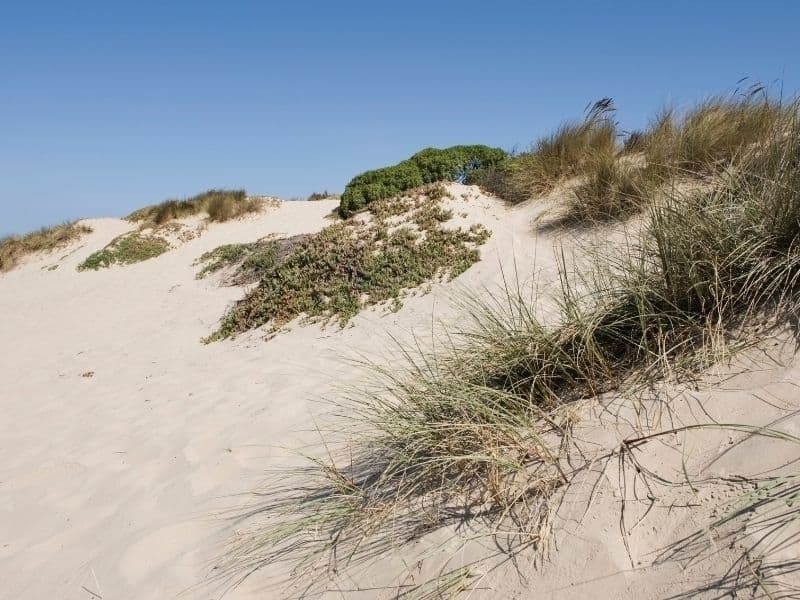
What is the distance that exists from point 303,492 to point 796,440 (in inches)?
96.7

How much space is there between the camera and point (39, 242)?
19.4 metres

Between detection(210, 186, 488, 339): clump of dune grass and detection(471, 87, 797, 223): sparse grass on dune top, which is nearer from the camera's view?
detection(471, 87, 797, 223): sparse grass on dune top

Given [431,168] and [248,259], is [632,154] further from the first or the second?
[248,259]

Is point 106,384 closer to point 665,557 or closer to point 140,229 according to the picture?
point 665,557

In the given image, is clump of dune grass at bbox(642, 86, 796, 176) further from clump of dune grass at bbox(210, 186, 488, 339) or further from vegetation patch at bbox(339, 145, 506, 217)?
vegetation patch at bbox(339, 145, 506, 217)

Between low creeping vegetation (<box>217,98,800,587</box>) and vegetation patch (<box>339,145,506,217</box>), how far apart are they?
8.26m

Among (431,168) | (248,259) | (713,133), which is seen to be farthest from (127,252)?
(713,133)

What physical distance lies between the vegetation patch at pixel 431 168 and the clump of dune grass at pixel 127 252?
278 inches

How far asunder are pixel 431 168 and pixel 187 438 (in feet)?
27.3

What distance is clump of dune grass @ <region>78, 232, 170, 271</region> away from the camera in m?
15.6

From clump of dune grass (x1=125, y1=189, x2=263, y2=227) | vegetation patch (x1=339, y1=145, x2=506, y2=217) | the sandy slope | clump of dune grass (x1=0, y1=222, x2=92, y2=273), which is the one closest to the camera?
the sandy slope

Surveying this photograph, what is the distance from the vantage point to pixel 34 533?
12.5 feet

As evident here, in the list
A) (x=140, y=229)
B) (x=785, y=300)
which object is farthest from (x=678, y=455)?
(x=140, y=229)

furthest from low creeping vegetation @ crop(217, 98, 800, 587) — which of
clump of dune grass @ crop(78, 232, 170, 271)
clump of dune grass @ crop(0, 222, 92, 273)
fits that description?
clump of dune grass @ crop(0, 222, 92, 273)
